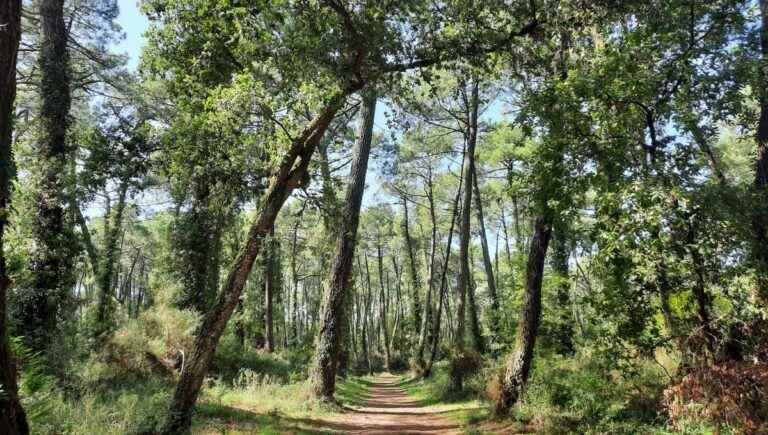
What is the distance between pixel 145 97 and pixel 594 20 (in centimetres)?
1594

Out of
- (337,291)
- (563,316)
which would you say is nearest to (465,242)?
(563,316)

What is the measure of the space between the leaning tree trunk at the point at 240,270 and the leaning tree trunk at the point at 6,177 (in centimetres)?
381

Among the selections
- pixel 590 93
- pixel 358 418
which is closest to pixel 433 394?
pixel 358 418

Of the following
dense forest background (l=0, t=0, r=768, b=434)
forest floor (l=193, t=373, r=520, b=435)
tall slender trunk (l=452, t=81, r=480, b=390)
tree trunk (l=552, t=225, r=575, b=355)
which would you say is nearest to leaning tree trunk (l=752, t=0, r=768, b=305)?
dense forest background (l=0, t=0, r=768, b=434)

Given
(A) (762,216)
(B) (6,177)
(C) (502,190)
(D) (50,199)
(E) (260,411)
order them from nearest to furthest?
(B) (6,177) < (A) (762,216) < (C) (502,190) < (E) (260,411) < (D) (50,199)

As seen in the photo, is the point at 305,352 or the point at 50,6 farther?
the point at 305,352

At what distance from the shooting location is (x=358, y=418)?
10586 millimetres

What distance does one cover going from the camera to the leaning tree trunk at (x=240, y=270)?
7.24m

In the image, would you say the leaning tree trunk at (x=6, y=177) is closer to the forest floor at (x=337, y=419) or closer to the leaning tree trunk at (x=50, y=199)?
the forest floor at (x=337, y=419)

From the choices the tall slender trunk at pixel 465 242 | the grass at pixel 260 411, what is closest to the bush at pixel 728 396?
the grass at pixel 260 411

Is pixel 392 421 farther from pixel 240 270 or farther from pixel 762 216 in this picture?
pixel 762 216

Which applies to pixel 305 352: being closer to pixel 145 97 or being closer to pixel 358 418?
pixel 358 418

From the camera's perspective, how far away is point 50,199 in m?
10.7

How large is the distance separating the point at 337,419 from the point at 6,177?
8219 millimetres
